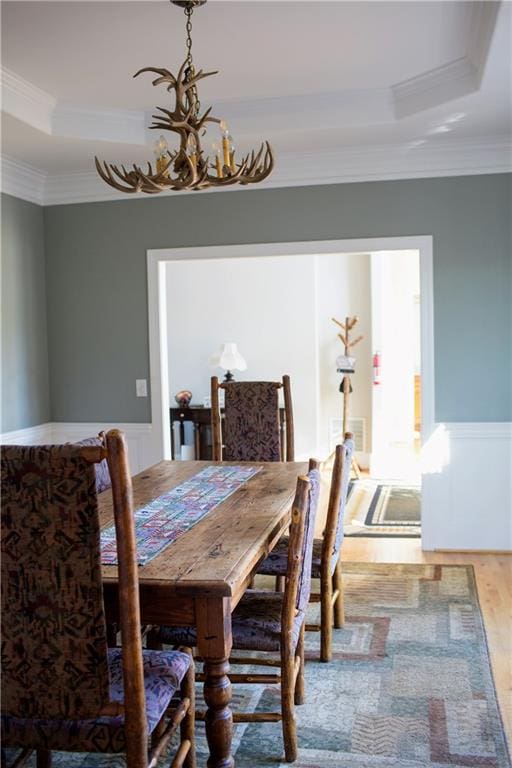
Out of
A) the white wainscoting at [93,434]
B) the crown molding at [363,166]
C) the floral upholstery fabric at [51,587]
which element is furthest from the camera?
the white wainscoting at [93,434]

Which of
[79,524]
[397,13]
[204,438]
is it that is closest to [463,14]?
[397,13]

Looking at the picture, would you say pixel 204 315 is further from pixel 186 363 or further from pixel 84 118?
pixel 84 118

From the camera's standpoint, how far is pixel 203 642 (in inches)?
80.8

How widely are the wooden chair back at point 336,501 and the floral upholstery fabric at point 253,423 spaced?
1.11 meters

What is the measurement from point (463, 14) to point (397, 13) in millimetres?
279

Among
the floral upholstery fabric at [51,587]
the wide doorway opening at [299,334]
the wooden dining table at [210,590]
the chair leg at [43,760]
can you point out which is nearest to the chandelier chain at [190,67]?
the wooden dining table at [210,590]

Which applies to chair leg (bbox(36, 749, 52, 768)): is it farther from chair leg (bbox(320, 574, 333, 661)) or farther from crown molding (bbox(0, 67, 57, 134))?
crown molding (bbox(0, 67, 57, 134))

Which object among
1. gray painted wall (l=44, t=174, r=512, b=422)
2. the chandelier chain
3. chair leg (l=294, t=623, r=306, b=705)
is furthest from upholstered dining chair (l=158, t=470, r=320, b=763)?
gray painted wall (l=44, t=174, r=512, b=422)

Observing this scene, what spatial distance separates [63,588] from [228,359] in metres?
5.62

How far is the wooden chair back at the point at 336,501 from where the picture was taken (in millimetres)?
2889

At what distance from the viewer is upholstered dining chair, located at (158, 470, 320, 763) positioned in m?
2.33

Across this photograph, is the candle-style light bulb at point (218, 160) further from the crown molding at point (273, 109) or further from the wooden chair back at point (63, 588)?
the crown molding at point (273, 109)

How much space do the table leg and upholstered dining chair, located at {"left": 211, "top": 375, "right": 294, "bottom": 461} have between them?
2162 millimetres

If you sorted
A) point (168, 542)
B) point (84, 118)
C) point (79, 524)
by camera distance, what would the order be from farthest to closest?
point (84, 118) → point (168, 542) → point (79, 524)
